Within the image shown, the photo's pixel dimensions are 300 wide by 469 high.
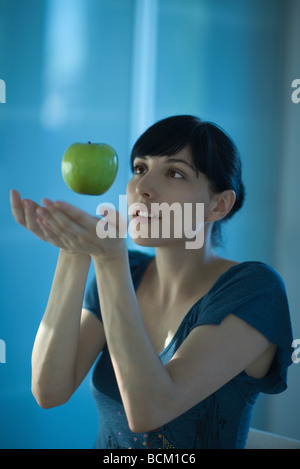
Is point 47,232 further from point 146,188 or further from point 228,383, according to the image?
point 228,383

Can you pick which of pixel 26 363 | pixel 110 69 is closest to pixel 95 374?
pixel 26 363

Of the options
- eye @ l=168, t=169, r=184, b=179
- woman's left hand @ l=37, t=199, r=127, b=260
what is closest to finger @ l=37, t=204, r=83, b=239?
woman's left hand @ l=37, t=199, r=127, b=260

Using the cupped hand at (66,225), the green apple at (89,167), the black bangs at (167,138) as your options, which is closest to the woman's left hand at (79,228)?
the cupped hand at (66,225)

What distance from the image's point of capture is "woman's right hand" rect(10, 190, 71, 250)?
2.76ft

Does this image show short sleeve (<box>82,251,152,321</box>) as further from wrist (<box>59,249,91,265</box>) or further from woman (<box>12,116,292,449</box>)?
wrist (<box>59,249,91,265</box>)

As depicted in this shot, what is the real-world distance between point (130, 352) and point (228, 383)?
1.06 ft

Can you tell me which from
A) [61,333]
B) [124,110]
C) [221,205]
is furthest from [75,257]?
[124,110]

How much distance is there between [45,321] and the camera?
3.57ft

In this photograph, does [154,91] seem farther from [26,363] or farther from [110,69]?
[26,363]

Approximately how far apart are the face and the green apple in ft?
0.43

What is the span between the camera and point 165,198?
1083mm

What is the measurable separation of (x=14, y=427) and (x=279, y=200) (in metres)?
1.27

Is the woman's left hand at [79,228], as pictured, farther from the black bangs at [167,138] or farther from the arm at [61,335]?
the black bangs at [167,138]

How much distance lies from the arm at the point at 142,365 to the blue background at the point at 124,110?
0.75 m
